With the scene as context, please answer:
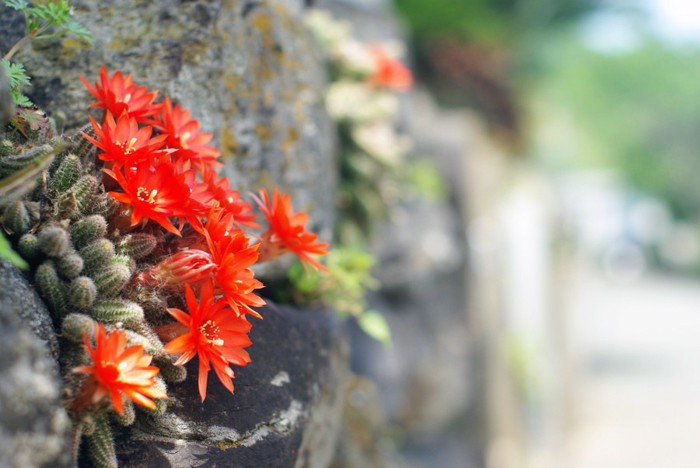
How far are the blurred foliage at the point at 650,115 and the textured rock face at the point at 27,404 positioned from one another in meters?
34.6

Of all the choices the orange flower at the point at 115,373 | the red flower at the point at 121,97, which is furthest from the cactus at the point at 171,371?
the red flower at the point at 121,97

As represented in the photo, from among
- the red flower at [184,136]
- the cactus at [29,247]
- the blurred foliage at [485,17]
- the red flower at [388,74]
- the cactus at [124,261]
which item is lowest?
the blurred foliage at [485,17]

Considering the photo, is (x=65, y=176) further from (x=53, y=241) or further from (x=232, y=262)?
(x=232, y=262)

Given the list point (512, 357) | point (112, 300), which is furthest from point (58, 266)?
point (512, 357)

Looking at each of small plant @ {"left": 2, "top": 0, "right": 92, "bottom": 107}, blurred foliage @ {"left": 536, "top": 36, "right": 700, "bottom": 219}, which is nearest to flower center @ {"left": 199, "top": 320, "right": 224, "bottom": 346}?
small plant @ {"left": 2, "top": 0, "right": 92, "bottom": 107}

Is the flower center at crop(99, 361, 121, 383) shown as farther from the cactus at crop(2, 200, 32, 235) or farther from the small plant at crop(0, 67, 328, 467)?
the cactus at crop(2, 200, 32, 235)

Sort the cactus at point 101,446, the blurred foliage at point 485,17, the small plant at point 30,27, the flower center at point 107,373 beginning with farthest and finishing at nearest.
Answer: the blurred foliage at point 485,17, the small plant at point 30,27, the cactus at point 101,446, the flower center at point 107,373

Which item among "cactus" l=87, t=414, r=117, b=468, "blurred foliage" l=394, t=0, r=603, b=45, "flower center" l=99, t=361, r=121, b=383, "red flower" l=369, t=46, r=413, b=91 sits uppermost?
"flower center" l=99, t=361, r=121, b=383

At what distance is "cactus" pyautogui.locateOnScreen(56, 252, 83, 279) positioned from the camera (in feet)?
5.25

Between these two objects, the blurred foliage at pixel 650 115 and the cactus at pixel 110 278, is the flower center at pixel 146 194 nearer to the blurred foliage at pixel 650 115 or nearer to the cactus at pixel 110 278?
the cactus at pixel 110 278

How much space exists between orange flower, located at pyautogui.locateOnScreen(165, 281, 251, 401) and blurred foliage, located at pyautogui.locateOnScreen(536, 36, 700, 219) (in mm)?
34226

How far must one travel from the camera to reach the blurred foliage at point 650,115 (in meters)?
34.8

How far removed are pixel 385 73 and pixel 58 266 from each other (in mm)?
3072

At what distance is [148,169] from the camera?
1.71m
